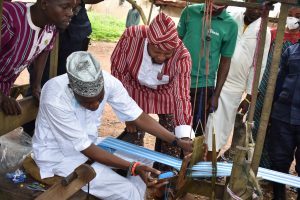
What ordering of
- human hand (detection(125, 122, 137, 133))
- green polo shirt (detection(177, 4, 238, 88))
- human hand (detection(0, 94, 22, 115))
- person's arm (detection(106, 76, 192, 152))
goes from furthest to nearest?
green polo shirt (detection(177, 4, 238, 88)) < human hand (detection(125, 122, 137, 133)) < person's arm (detection(106, 76, 192, 152)) < human hand (detection(0, 94, 22, 115))

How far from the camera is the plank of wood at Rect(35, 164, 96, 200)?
1.86 m

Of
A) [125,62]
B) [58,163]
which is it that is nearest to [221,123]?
[125,62]

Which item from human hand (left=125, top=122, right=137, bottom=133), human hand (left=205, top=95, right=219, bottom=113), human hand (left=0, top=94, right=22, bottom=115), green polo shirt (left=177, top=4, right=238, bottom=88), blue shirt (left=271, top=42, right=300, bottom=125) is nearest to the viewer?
human hand (left=0, top=94, right=22, bottom=115)

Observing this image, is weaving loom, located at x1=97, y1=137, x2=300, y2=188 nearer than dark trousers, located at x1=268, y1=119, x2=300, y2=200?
Yes

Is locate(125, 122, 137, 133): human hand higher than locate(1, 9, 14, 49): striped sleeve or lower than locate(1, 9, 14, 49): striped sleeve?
lower

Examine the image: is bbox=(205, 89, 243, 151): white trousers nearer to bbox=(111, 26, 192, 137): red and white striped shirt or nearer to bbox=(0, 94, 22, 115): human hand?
bbox=(111, 26, 192, 137): red and white striped shirt

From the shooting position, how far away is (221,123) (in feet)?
13.8

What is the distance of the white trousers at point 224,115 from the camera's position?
4074 millimetres

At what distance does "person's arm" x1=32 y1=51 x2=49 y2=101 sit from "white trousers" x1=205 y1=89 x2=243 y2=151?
1.76 m

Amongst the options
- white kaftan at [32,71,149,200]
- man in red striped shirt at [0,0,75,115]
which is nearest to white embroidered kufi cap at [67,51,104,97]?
white kaftan at [32,71,149,200]

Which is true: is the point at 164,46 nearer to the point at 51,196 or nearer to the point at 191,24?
the point at 191,24

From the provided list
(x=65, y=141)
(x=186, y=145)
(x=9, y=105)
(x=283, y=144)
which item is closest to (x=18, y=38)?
(x=9, y=105)


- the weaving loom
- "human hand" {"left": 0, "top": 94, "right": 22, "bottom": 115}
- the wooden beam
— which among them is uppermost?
"human hand" {"left": 0, "top": 94, "right": 22, "bottom": 115}

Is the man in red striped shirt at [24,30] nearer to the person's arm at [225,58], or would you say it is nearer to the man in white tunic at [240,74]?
the person's arm at [225,58]
